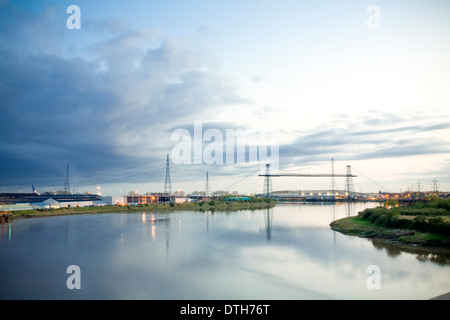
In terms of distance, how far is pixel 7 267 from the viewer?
8.95 metres

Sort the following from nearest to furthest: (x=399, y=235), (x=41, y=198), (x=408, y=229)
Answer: (x=399, y=235) < (x=408, y=229) < (x=41, y=198)

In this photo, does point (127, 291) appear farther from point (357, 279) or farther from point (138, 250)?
point (357, 279)

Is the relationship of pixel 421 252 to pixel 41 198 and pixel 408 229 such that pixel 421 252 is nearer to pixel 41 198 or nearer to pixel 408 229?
pixel 408 229

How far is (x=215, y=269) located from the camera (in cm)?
874

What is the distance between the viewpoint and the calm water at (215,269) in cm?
672

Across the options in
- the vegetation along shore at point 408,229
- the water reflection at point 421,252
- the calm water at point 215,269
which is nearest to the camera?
the calm water at point 215,269

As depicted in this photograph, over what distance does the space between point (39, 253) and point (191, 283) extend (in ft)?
23.7
